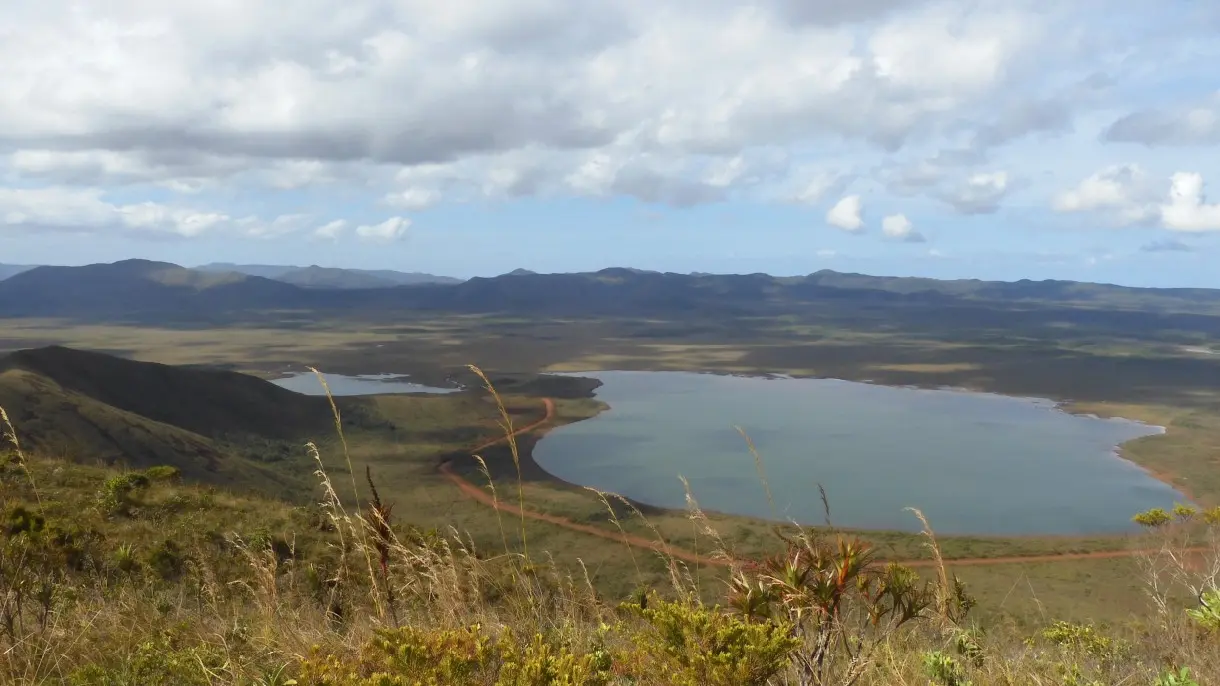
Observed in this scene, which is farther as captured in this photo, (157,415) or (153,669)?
(157,415)

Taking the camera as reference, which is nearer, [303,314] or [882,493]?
[882,493]

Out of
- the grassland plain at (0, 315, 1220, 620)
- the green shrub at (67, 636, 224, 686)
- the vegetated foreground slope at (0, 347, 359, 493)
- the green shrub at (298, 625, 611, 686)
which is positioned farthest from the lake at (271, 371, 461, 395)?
the green shrub at (298, 625, 611, 686)

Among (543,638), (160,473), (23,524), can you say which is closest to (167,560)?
(23,524)

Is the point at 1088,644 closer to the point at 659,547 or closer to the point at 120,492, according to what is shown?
the point at 120,492

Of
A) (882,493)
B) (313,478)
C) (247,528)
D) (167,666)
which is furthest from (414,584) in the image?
(882,493)

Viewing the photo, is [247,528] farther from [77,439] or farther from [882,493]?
[882,493]

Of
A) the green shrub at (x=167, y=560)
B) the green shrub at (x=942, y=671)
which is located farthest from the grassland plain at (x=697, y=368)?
the green shrub at (x=167, y=560)

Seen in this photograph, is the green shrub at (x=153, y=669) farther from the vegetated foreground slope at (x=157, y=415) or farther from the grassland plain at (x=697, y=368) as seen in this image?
the vegetated foreground slope at (x=157, y=415)

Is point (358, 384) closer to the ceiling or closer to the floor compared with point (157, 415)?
closer to the floor
